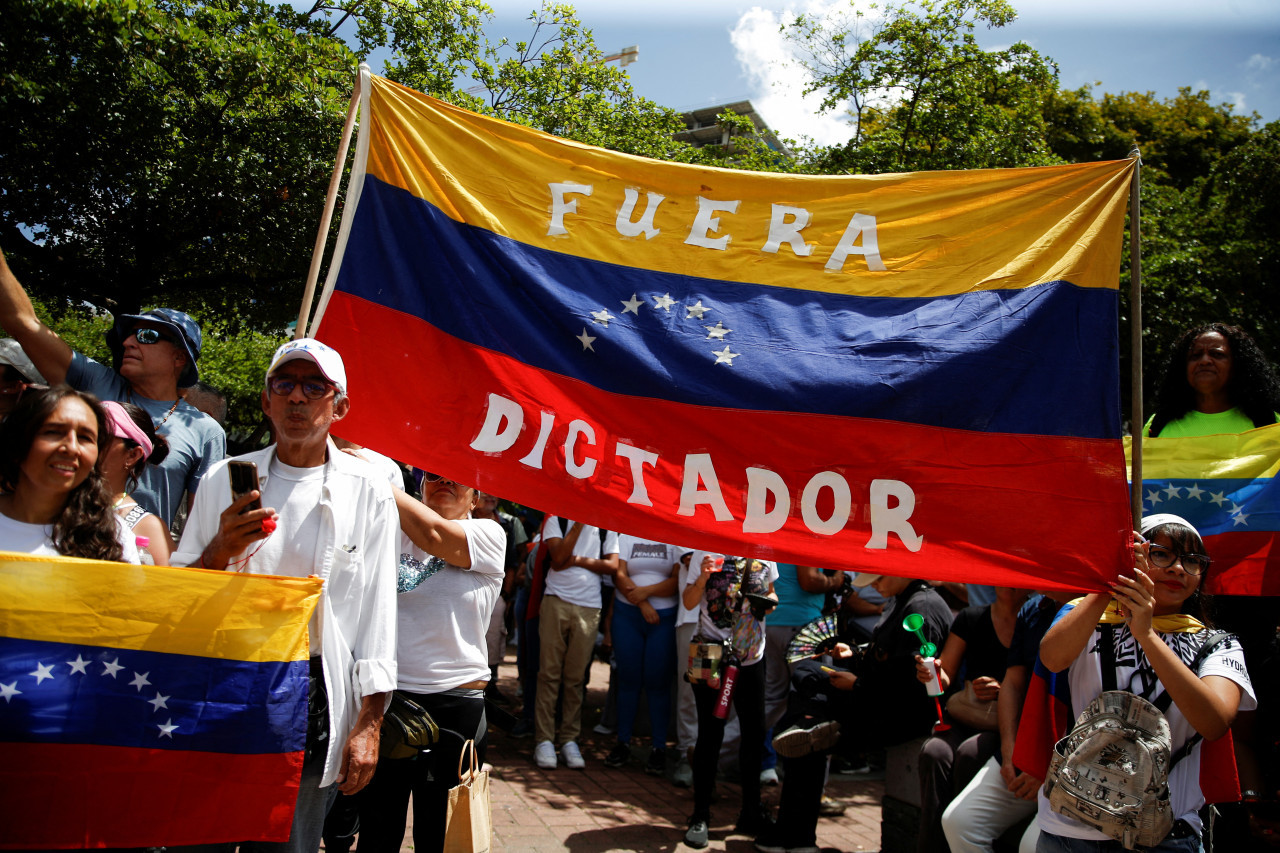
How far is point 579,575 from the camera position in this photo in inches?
283

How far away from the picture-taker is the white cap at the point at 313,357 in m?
2.80

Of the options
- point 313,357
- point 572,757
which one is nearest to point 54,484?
point 313,357

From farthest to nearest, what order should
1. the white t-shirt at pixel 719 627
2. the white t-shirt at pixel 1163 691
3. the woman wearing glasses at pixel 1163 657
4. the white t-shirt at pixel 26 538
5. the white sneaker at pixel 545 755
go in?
1. the white sneaker at pixel 545 755
2. the white t-shirt at pixel 719 627
3. the white t-shirt at pixel 1163 691
4. the woman wearing glasses at pixel 1163 657
5. the white t-shirt at pixel 26 538

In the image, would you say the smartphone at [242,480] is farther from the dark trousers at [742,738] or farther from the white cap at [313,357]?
the dark trousers at [742,738]

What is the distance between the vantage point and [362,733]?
2873 mm

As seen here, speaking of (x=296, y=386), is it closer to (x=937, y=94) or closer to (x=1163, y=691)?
(x=1163, y=691)

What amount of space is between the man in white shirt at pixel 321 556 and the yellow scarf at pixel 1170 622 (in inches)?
97.8

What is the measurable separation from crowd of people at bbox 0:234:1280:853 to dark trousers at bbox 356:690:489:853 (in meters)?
0.01

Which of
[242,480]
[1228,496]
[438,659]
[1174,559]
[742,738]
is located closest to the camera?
[242,480]

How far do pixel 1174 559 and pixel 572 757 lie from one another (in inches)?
187

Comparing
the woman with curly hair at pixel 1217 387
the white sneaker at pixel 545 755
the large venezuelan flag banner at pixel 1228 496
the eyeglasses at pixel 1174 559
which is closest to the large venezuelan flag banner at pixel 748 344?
the eyeglasses at pixel 1174 559

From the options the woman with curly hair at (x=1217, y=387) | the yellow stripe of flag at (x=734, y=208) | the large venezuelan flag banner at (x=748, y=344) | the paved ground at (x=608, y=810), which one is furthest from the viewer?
the paved ground at (x=608, y=810)

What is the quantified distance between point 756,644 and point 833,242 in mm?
2893

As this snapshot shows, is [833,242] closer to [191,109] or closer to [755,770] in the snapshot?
[755,770]
